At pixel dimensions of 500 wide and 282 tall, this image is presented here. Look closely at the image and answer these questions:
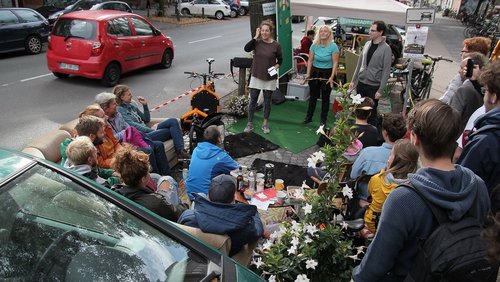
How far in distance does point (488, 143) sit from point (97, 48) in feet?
29.2

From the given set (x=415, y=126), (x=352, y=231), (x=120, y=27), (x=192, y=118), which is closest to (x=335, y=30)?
(x=120, y=27)

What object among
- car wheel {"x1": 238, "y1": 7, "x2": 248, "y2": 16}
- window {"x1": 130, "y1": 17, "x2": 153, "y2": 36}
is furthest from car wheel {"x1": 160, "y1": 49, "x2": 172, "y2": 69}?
car wheel {"x1": 238, "y1": 7, "x2": 248, "y2": 16}

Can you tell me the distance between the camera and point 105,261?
1.91m

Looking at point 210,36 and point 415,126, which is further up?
point 415,126

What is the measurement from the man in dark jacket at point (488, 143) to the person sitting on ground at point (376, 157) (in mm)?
927

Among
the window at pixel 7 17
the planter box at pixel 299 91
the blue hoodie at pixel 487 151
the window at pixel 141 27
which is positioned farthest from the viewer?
the window at pixel 7 17

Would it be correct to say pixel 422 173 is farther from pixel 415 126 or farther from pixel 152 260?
pixel 152 260

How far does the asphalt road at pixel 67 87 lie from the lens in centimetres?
766

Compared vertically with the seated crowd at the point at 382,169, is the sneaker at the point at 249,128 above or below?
below

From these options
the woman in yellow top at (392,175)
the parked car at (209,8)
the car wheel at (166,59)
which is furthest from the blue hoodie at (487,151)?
the parked car at (209,8)

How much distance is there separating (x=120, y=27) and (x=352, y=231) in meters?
9.00

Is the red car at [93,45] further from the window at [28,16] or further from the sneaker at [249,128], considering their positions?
the sneaker at [249,128]

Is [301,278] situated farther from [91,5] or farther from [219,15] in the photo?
[219,15]

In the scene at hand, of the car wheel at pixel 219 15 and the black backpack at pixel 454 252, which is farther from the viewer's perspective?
the car wheel at pixel 219 15
